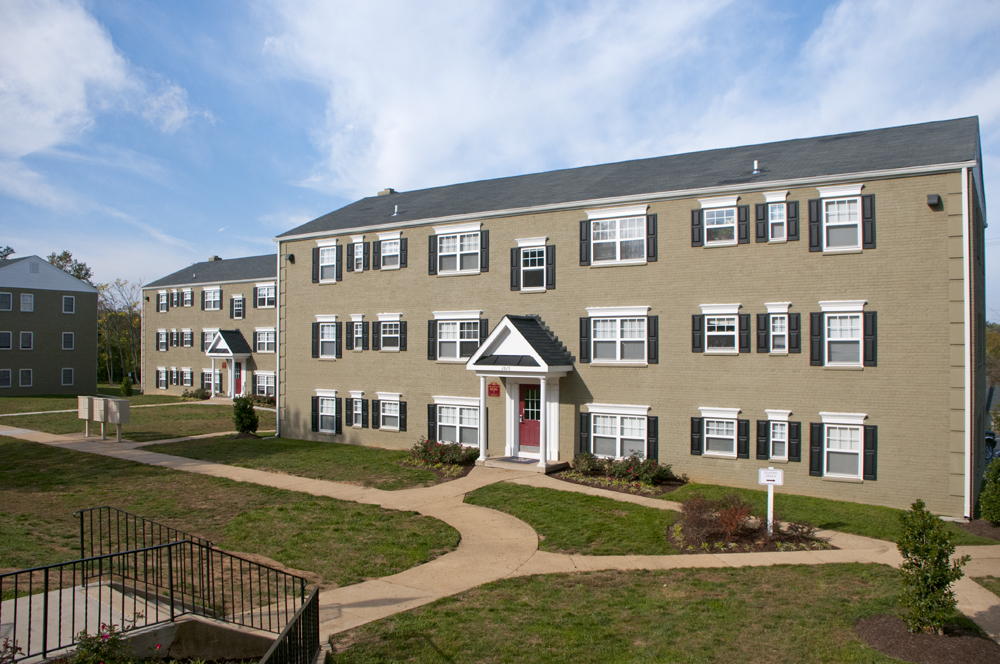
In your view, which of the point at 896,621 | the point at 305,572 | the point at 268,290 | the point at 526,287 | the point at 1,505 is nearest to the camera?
the point at 896,621

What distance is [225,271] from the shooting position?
159 feet

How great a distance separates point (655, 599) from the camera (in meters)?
9.58

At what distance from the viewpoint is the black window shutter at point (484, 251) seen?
2211 centimetres

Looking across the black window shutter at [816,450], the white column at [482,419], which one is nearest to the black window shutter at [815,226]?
the black window shutter at [816,450]

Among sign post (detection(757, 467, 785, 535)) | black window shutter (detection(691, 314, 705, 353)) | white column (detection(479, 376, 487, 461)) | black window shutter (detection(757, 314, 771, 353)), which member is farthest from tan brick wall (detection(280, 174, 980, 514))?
A: sign post (detection(757, 467, 785, 535))

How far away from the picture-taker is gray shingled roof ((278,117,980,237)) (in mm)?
16922

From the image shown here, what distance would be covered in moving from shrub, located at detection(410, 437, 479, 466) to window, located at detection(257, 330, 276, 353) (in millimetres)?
25192

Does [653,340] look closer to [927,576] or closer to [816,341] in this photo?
[816,341]

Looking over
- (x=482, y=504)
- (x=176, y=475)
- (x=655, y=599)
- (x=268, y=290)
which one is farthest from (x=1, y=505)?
(x=268, y=290)

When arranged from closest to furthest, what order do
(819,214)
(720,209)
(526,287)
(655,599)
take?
(655,599)
(819,214)
(720,209)
(526,287)

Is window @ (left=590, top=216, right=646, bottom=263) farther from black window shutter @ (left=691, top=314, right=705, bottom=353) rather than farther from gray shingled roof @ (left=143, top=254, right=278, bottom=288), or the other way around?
gray shingled roof @ (left=143, top=254, right=278, bottom=288)

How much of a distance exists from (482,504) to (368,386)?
10.5m

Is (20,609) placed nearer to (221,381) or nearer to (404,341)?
(404,341)

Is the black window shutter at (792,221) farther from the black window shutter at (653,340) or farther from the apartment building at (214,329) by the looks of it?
the apartment building at (214,329)
